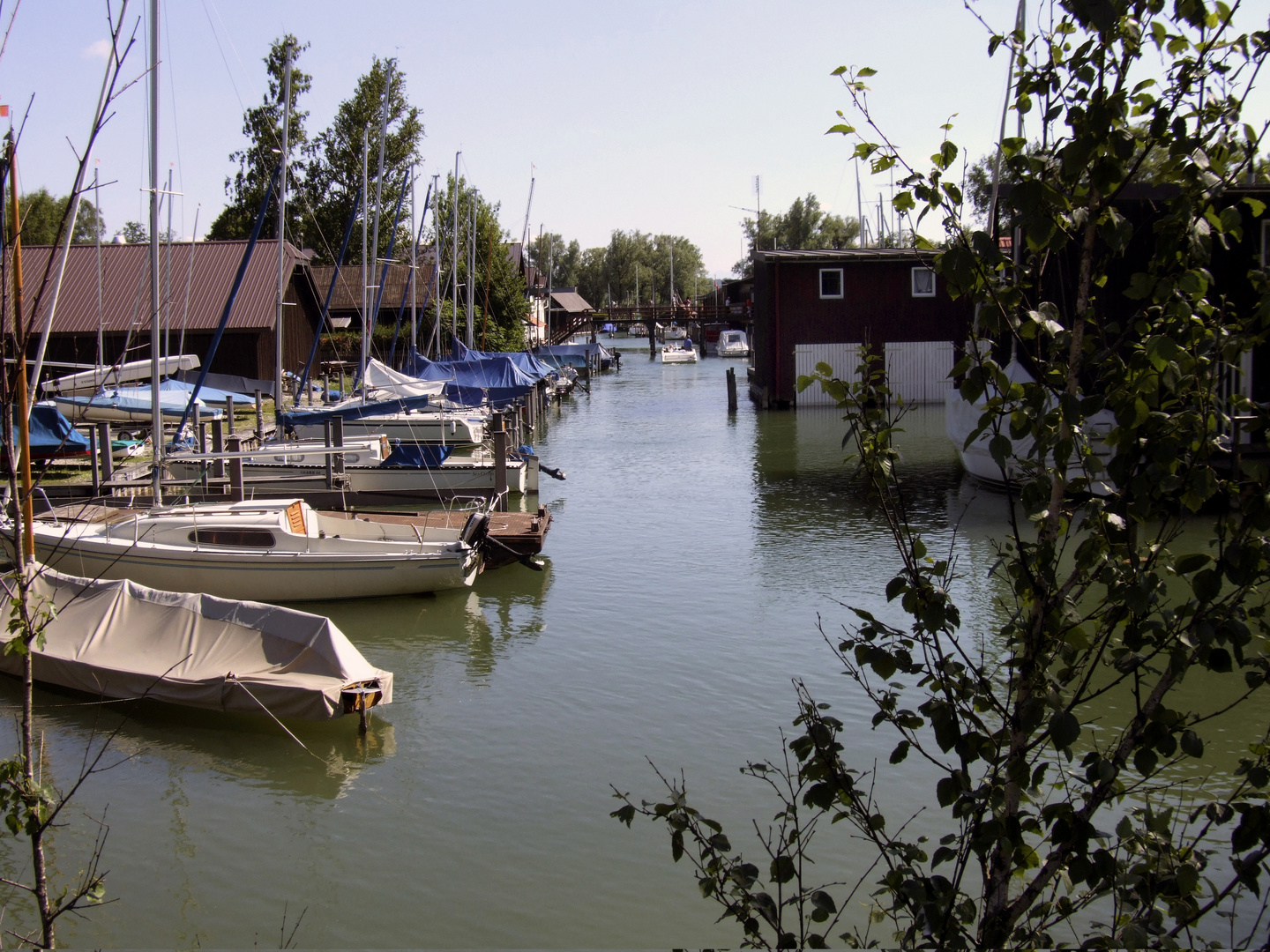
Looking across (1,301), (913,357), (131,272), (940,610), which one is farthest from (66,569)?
(913,357)

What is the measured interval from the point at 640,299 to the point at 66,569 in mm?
135204

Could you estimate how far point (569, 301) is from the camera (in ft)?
363

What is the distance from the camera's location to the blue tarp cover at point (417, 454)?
2661 cm

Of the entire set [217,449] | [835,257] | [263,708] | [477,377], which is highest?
[835,257]

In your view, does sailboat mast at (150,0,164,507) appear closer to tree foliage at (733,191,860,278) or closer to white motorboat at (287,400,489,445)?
white motorboat at (287,400,489,445)

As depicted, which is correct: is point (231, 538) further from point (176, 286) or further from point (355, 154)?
point (355, 154)

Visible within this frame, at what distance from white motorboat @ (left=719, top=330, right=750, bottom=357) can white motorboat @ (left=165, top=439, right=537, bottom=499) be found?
60.8 metres

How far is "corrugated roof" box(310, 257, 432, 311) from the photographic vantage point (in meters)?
56.0

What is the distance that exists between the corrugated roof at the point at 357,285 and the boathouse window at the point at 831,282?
66.9 ft

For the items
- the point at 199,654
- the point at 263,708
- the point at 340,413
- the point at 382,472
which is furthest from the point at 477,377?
the point at 263,708

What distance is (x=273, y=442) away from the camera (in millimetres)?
27562

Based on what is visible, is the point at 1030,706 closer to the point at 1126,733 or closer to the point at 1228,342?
the point at 1126,733

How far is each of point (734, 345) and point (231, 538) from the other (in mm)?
71725

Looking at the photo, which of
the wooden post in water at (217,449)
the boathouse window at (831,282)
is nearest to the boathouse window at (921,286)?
the boathouse window at (831,282)
